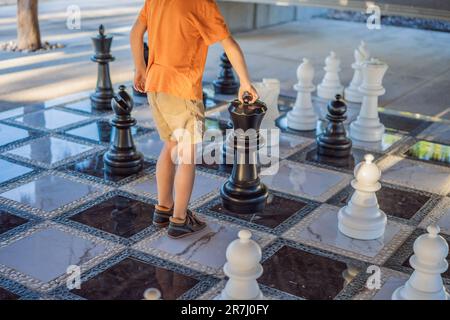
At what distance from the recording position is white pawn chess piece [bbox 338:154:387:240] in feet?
9.85

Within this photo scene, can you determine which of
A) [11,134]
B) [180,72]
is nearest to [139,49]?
[180,72]

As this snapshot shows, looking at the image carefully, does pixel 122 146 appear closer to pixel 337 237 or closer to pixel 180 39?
pixel 180 39

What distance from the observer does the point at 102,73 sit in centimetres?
500

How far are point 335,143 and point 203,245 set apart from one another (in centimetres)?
142

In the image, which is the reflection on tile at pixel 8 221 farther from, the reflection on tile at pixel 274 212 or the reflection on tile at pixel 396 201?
the reflection on tile at pixel 396 201

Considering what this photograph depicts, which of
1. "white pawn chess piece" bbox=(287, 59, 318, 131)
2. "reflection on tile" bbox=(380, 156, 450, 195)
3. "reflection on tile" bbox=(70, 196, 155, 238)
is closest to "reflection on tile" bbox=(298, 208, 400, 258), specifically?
"reflection on tile" bbox=(380, 156, 450, 195)

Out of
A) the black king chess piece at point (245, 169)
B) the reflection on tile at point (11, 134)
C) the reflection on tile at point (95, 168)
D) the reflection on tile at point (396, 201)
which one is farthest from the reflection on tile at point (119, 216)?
the reflection on tile at point (11, 134)

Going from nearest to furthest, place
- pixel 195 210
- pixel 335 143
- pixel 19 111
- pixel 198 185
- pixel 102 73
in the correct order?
1. pixel 195 210
2. pixel 198 185
3. pixel 335 143
4. pixel 19 111
5. pixel 102 73

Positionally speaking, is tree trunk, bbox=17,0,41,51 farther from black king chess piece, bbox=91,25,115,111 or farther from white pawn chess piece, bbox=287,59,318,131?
white pawn chess piece, bbox=287,59,318,131

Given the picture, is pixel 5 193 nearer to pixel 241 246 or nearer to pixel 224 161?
pixel 224 161

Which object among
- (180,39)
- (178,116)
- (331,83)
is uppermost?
(180,39)

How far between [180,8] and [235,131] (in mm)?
705

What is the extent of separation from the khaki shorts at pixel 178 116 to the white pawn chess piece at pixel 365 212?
0.75 m

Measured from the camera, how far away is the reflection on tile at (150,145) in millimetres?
4047
